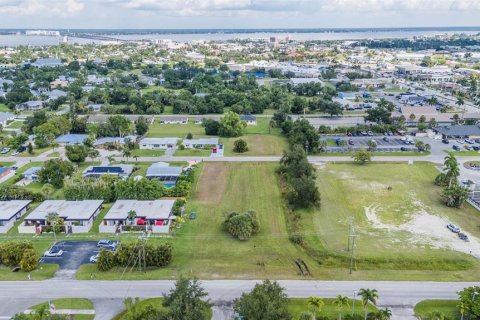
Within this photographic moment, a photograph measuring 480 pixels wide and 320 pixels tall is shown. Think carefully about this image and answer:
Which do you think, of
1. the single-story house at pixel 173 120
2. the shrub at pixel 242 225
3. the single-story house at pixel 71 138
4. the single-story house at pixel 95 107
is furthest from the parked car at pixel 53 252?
the single-story house at pixel 95 107

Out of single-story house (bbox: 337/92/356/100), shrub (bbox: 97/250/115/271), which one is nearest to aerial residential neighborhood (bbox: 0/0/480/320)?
shrub (bbox: 97/250/115/271)

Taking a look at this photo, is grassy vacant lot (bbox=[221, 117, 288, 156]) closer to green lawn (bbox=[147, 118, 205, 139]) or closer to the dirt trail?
green lawn (bbox=[147, 118, 205, 139])

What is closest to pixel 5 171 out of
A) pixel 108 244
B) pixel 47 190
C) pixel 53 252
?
pixel 47 190

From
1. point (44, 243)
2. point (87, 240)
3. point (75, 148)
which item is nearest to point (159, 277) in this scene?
point (87, 240)

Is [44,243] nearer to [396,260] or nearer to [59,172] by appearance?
[59,172]

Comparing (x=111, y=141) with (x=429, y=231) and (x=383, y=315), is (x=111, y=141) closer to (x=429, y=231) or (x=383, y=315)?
(x=429, y=231)

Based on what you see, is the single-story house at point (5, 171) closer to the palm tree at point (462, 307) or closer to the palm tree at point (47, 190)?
the palm tree at point (47, 190)
